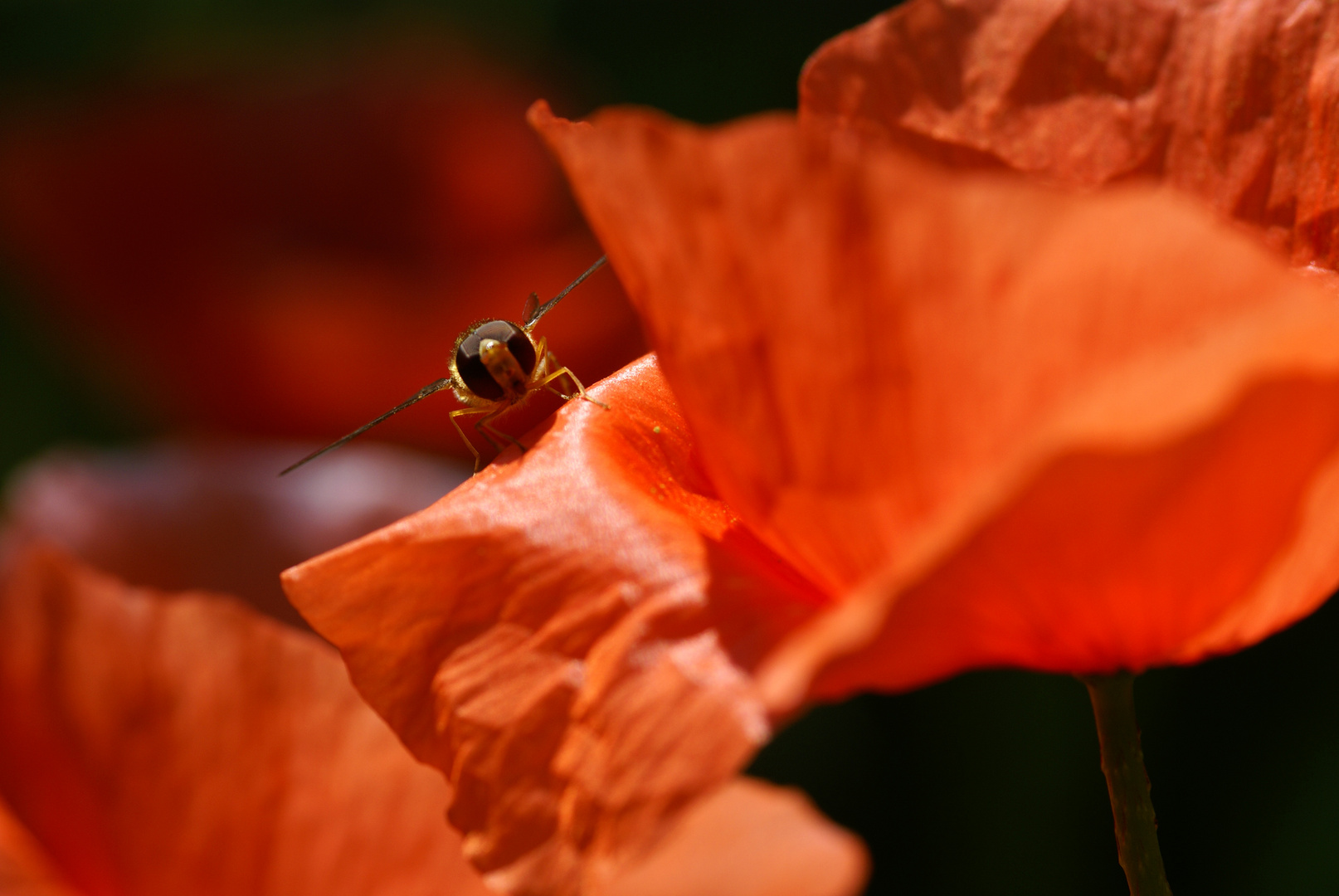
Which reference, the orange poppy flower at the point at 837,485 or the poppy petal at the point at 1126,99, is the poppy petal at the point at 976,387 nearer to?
the orange poppy flower at the point at 837,485

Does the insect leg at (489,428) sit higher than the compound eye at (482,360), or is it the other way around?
the compound eye at (482,360)

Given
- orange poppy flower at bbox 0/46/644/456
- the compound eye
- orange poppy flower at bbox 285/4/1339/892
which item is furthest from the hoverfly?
orange poppy flower at bbox 0/46/644/456

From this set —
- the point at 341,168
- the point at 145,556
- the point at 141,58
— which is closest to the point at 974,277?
the point at 145,556

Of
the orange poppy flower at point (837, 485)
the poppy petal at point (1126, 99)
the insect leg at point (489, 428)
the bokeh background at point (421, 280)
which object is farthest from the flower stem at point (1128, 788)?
the bokeh background at point (421, 280)

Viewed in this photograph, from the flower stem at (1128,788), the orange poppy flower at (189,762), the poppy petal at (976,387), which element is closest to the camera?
the poppy petal at (976,387)

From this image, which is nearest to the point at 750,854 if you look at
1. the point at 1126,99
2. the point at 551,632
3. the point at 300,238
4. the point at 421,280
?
the point at 551,632
